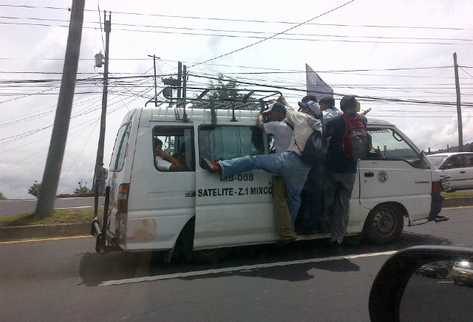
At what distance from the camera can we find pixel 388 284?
2262mm

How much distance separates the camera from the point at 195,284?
594cm

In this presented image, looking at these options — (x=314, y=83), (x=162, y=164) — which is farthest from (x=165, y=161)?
(x=314, y=83)

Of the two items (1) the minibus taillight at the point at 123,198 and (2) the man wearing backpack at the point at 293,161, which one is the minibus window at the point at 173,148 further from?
(1) the minibus taillight at the point at 123,198

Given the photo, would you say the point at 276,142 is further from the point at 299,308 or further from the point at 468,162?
the point at 468,162

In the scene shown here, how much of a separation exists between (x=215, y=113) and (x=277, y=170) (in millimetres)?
1120

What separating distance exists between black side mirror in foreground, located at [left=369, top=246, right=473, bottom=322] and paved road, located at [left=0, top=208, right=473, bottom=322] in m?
2.58

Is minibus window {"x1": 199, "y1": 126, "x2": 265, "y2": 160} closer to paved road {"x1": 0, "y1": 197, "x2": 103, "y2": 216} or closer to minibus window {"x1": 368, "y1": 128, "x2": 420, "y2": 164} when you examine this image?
minibus window {"x1": 368, "y1": 128, "x2": 420, "y2": 164}

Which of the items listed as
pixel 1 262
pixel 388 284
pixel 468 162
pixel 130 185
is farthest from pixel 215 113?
pixel 468 162

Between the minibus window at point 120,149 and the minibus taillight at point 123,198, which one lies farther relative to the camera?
the minibus window at point 120,149

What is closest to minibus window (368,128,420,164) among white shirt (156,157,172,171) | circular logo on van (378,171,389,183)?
circular logo on van (378,171,389,183)

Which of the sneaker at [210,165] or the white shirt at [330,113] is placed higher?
the white shirt at [330,113]

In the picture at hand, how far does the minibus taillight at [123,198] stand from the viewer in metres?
6.30

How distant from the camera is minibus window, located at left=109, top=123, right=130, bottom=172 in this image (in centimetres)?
676

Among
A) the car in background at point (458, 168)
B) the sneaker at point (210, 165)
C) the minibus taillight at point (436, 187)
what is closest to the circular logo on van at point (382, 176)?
the minibus taillight at point (436, 187)
